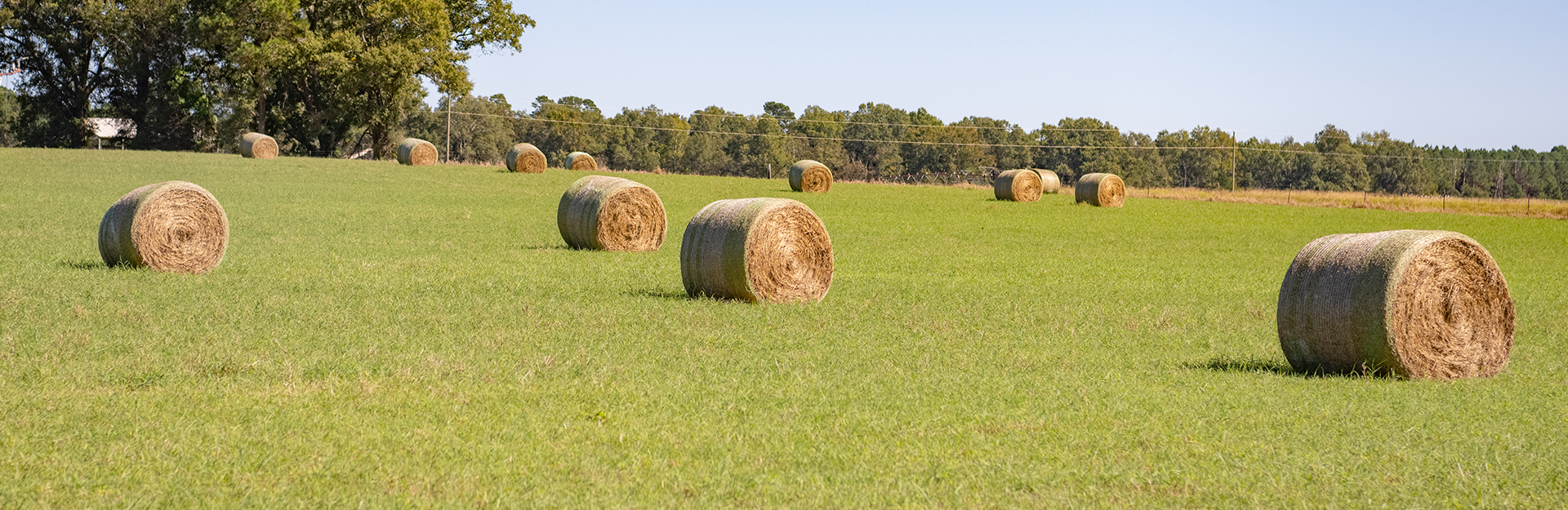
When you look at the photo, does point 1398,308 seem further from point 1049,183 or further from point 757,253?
point 1049,183

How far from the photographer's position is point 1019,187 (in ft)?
151

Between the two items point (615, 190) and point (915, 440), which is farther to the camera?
point (615, 190)

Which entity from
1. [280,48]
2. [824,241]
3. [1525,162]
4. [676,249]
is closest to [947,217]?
[676,249]

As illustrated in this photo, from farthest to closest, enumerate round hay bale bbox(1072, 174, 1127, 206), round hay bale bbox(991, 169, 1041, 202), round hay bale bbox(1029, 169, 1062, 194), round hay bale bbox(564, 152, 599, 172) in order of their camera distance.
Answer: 1. round hay bale bbox(564, 152, 599, 172)
2. round hay bale bbox(1029, 169, 1062, 194)
3. round hay bale bbox(991, 169, 1041, 202)
4. round hay bale bbox(1072, 174, 1127, 206)

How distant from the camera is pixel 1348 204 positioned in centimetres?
5231

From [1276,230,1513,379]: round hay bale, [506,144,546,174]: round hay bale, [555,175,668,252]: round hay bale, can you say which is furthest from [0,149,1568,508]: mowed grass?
[506,144,546,174]: round hay bale

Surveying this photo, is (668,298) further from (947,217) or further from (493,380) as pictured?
(947,217)

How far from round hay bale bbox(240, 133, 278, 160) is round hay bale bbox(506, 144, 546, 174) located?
1063 cm

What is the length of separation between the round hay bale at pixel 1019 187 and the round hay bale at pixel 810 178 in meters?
6.44

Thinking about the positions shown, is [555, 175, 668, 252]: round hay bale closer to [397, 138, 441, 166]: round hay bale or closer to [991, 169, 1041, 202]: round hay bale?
[991, 169, 1041, 202]: round hay bale

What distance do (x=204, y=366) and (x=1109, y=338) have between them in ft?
25.0

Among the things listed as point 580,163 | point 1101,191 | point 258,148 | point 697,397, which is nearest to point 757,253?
point 697,397

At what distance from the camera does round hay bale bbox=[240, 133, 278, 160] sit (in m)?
52.6

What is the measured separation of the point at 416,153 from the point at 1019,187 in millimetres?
25201
